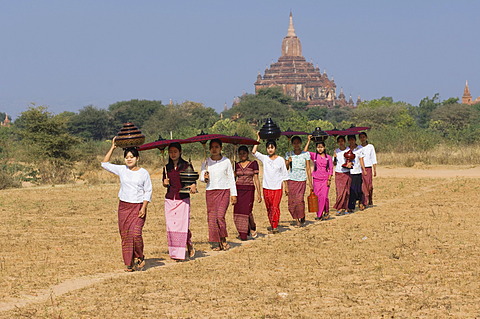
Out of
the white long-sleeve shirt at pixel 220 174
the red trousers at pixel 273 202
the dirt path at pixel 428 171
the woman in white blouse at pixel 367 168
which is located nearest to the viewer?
the white long-sleeve shirt at pixel 220 174

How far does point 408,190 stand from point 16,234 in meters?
10.2

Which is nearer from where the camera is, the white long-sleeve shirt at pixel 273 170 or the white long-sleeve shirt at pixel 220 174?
the white long-sleeve shirt at pixel 220 174

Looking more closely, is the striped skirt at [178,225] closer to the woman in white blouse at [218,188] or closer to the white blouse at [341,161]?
the woman in white blouse at [218,188]

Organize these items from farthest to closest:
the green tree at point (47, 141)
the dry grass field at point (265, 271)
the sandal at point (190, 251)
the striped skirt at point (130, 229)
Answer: the green tree at point (47, 141), the sandal at point (190, 251), the striped skirt at point (130, 229), the dry grass field at point (265, 271)

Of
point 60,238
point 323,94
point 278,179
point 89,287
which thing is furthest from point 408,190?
point 323,94

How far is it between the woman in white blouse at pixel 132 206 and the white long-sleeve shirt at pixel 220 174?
4.78ft


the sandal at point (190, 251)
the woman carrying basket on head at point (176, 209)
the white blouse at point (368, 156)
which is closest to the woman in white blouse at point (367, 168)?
the white blouse at point (368, 156)

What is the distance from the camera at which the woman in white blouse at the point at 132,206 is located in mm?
8914

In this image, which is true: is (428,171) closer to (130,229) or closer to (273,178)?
(273,178)

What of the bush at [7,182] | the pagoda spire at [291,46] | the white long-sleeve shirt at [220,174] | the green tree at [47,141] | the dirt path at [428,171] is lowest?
the dirt path at [428,171]

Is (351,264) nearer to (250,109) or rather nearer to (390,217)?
(390,217)

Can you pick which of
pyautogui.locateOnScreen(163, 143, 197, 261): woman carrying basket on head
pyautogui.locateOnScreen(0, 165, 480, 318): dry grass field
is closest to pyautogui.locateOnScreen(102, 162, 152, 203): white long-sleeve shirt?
pyautogui.locateOnScreen(163, 143, 197, 261): woman carrying basket on head

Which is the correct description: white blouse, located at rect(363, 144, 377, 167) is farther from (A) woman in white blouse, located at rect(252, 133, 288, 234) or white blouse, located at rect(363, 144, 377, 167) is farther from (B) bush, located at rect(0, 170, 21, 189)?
(B) bush, located at rect(0, 170, 21, 189)

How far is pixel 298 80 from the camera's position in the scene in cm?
11669
